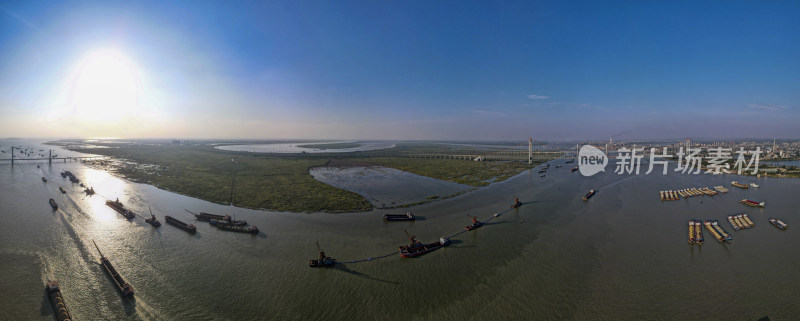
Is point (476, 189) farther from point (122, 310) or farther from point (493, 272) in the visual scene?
point (122, 310)

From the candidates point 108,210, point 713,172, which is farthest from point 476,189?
point 713,172

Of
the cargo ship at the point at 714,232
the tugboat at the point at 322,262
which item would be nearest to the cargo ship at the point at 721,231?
the cargo ship at the point at 714,232

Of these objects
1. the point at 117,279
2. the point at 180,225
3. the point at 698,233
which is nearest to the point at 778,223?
the point at 698,233

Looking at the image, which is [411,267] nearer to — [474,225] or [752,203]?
[474,225]

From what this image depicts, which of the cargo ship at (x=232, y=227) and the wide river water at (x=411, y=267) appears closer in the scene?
the wide river water at (x=411, y=267)

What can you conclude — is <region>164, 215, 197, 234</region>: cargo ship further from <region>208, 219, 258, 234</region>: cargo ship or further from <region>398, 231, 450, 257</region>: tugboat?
<region>398, 231, 450, 257</region>: tugboat

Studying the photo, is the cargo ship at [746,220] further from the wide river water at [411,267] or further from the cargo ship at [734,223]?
the wide river water at [411,267]
